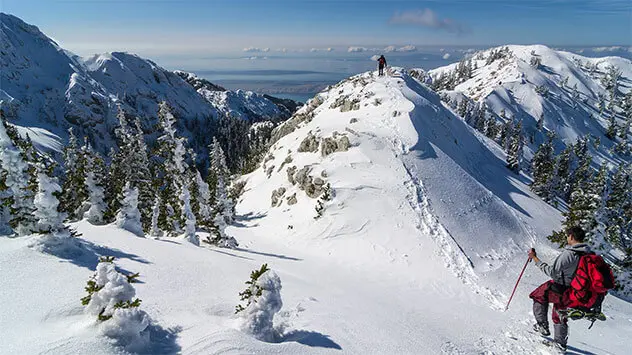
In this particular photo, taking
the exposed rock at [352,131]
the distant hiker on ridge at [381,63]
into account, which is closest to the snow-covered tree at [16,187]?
the exposed rock at [352,131]

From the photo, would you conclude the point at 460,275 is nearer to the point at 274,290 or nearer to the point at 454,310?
the point at 454,310

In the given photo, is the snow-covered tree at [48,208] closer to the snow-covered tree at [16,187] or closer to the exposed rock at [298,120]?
the snow-covered tree at [16,187]

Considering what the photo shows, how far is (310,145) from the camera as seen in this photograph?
44.2 meters

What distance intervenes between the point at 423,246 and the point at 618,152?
708ft

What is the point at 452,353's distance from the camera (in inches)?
367

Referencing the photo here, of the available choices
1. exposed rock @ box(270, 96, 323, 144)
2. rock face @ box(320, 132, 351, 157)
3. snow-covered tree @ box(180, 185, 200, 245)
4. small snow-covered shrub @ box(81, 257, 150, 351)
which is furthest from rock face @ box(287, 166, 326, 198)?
small snow-covered shrub @ box(81, 257, 150, 351)

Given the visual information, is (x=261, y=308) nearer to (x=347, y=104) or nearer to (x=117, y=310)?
(x=117, y=310)

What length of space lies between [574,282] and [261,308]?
789 centimetres

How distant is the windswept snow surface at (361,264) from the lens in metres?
7.34

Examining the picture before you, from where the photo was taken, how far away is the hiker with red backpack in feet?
25.1

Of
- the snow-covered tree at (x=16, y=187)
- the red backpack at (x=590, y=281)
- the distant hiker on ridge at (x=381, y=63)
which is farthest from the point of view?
the distant hiker on ridge at (x=381, y=63)

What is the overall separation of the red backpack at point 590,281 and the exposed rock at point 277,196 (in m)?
32.1

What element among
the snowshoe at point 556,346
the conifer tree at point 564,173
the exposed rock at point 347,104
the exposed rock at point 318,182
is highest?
the exposed rock at point 347,104

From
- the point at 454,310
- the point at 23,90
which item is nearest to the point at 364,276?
the point at 454,310
